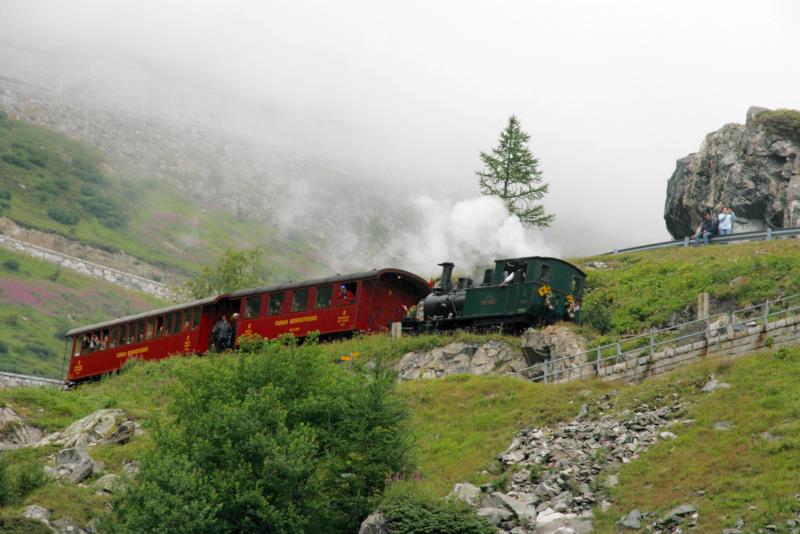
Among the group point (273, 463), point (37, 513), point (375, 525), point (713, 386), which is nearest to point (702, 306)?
point (713, 386)

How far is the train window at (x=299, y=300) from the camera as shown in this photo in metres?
45.3

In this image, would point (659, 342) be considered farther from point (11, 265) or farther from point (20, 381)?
point (11, 265)

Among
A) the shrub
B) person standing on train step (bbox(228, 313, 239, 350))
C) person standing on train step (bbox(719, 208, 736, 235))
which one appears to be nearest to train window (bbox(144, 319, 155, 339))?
person standing on train step (bbox(228, 313, 239, 350))

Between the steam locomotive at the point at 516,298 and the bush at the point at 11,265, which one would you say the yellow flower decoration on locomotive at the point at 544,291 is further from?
the bush at the point at 11,265

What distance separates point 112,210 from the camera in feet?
510

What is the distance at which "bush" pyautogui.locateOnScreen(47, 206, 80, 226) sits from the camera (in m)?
143

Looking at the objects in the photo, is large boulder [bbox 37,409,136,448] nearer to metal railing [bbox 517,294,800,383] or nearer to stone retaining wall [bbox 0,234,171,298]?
metal railing [bbox 517,294,800,383]

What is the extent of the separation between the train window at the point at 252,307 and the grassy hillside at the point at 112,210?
96.6 m

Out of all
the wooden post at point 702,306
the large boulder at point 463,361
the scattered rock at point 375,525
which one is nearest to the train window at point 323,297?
the large boulder at point 463,361

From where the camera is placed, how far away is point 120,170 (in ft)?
582

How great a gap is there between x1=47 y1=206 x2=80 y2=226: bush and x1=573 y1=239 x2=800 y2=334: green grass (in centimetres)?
10742

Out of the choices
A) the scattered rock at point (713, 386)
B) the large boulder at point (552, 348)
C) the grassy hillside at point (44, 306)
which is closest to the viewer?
the scattered rock at point (713, 386)

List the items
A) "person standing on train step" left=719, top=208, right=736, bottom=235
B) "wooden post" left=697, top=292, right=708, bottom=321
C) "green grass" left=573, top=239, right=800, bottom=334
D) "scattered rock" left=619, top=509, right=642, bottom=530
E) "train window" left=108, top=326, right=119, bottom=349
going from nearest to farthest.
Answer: "scattered rock" left=619, top=509, right=642, bottom=530
"wooden post" left=697, top=292, right=708, bottom=321
"green grass" left=573, top=239, right=800, bottom=334
"person standing on train step" left=719, top=208, right=736, bottom=235
"train window" left=108, top=326, right=119, bottom=349

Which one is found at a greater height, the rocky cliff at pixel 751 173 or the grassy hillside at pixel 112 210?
the grassy hillside at pixel 112 210
